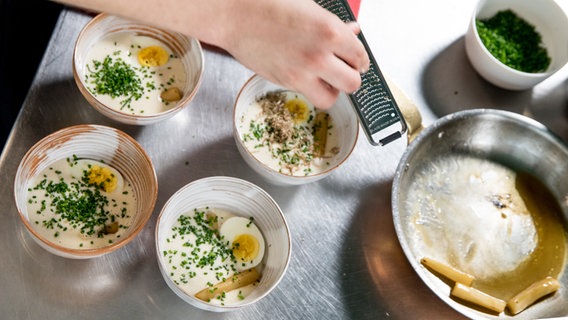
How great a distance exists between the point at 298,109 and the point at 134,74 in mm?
399

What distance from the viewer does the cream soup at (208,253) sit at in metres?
1.40

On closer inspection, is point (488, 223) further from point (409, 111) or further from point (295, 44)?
point (295, 44)

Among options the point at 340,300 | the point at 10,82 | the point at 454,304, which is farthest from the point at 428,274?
the point at 10,82

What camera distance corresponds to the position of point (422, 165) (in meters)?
1.65

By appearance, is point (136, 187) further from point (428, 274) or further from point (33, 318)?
point (428, 274)

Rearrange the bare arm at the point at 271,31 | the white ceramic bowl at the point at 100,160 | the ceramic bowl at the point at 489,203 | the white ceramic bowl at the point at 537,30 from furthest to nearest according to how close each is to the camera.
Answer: the white ceramic bowl at the point at 537,30 < the ceramic bowl at the point at 489,203 < the white ceramic bowl at the point at 100,160 < the bare arm at the point at 271,31

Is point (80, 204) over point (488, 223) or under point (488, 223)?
under

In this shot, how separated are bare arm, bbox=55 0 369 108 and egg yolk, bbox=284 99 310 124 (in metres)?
0.48

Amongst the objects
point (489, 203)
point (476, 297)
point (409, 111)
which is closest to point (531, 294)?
point (476, 297)

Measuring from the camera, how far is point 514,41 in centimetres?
179

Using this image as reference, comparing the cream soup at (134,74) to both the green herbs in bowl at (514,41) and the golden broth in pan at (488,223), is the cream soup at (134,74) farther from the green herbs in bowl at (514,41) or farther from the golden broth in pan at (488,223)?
the green herbs in bowl at (514,41)

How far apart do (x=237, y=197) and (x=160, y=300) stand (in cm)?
27

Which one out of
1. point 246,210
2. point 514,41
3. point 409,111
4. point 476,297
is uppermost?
point 514,41

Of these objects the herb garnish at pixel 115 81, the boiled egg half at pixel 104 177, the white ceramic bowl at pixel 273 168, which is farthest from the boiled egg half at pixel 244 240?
the herb garnish at pixel 115 81
